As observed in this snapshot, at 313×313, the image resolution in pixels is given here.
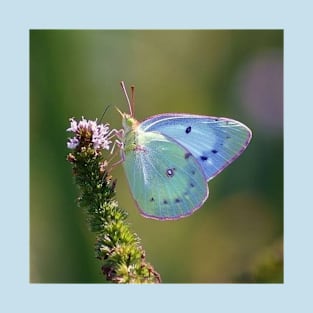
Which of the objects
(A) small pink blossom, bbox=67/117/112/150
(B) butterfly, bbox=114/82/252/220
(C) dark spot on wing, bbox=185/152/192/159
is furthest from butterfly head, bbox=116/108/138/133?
(C) dark spot on wing, bbox=185/152/192/159

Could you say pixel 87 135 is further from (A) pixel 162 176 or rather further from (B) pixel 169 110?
(B) pixel 169 110

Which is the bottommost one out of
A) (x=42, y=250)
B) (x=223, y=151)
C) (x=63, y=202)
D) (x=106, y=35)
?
(x=42, y=250)

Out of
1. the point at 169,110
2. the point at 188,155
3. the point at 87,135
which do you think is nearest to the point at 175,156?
the point at 188,155

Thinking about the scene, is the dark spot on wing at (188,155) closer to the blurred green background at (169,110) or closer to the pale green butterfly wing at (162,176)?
the pale green butterfly wing at (162,176)

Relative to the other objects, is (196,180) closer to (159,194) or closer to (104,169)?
(159,194)

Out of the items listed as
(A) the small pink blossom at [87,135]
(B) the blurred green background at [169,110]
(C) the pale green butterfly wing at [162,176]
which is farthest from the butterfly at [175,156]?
(B) the blurred green background at [169,110]

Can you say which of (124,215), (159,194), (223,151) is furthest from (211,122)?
(124,215)

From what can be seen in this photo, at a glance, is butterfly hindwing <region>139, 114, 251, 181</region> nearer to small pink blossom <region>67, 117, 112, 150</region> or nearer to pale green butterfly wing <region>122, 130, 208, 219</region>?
pale green butterfly wing <region>122, 130, 208, 219</region>
